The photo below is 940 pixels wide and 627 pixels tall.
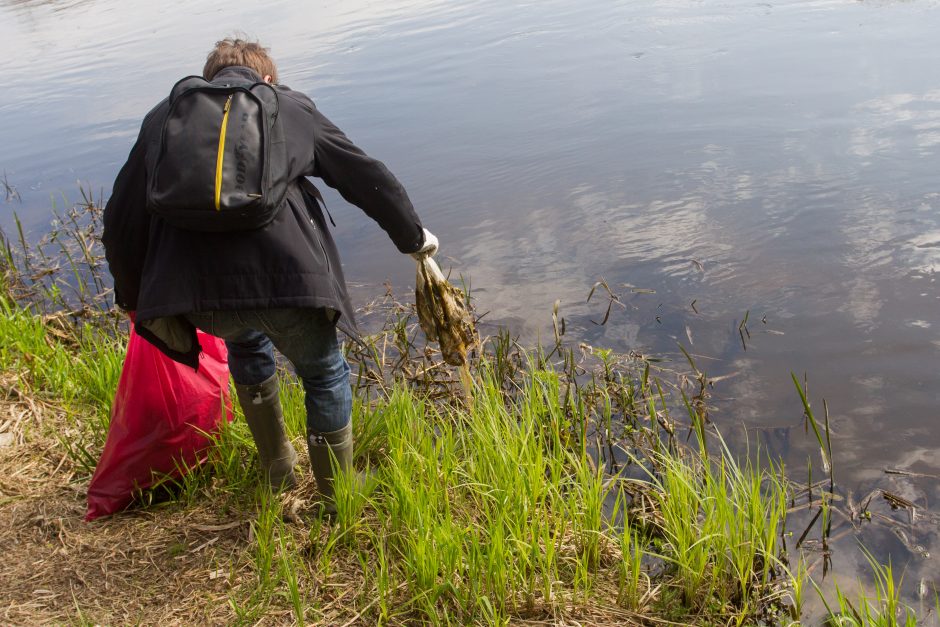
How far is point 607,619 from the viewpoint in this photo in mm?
2572

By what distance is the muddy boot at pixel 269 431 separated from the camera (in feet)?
9.79

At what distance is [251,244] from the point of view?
95.3 inches

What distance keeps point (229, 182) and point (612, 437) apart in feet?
7.70

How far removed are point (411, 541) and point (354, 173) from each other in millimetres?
1133

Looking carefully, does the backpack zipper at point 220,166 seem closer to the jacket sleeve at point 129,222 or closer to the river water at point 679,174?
the jacket sleeve at point 129,222

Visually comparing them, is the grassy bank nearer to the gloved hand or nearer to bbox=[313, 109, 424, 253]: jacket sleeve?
the gloved hand

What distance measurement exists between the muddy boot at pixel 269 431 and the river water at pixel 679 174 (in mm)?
2052

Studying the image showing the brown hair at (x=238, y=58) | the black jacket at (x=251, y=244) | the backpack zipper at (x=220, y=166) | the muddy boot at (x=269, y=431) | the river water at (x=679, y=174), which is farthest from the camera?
the river water at (x=679, y=174)

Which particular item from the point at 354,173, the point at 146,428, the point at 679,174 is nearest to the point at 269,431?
the point at 146,428

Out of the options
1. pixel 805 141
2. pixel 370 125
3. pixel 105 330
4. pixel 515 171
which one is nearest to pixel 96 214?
pixel 105 330

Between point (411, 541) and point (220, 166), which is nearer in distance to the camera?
point (220, 166)

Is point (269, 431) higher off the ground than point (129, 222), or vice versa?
point (129, 222)

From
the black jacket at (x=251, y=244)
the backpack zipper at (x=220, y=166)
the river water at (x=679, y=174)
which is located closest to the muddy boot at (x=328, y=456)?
the black jacket at (x=251, y=244)

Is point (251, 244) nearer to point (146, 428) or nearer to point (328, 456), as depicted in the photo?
point (328, 456)
